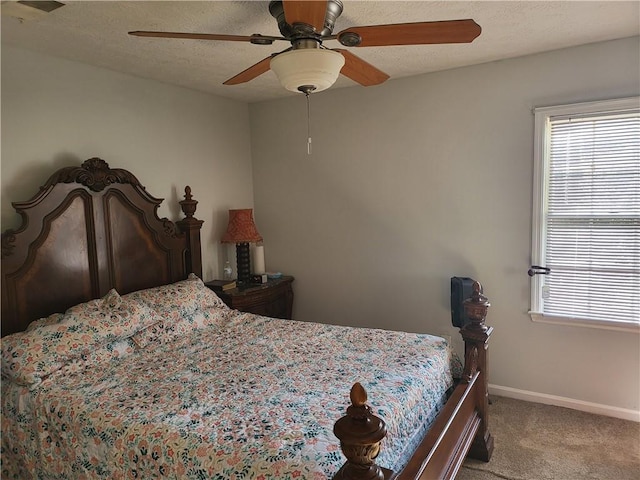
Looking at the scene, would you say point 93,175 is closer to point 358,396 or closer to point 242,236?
point 242,236

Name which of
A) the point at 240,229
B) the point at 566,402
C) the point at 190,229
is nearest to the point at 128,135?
the point at 190,229

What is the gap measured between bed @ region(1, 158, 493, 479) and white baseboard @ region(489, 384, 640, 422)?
2.81 ft

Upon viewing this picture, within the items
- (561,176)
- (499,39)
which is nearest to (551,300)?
(561,176)

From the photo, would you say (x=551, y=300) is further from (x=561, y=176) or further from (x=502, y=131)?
(x=502, y=131)

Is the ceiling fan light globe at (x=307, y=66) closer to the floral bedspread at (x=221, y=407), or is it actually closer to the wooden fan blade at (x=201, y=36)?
the wooden fan blade at (x=201, y=36)

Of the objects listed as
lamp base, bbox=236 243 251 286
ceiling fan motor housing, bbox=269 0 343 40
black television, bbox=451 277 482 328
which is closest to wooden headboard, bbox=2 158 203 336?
lamp base, bbox=236 243 251 286

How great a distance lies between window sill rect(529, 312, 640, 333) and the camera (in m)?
2.78

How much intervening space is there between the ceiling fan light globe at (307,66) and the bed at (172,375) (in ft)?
3.98

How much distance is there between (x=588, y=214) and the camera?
2861mm

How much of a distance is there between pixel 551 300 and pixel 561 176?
86cm

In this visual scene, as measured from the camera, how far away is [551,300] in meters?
3.03

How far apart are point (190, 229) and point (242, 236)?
0.46 metres

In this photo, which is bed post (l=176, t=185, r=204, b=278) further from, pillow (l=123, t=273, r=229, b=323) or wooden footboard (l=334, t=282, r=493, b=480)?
wooden footboard (l=334, t=282, r=493, b=480)

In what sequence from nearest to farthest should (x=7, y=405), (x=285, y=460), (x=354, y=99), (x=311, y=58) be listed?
1. (x=285, y=460)
2. (x=311, y=58)
3. (x=7, y=405)
4. (x=354, y=99)
